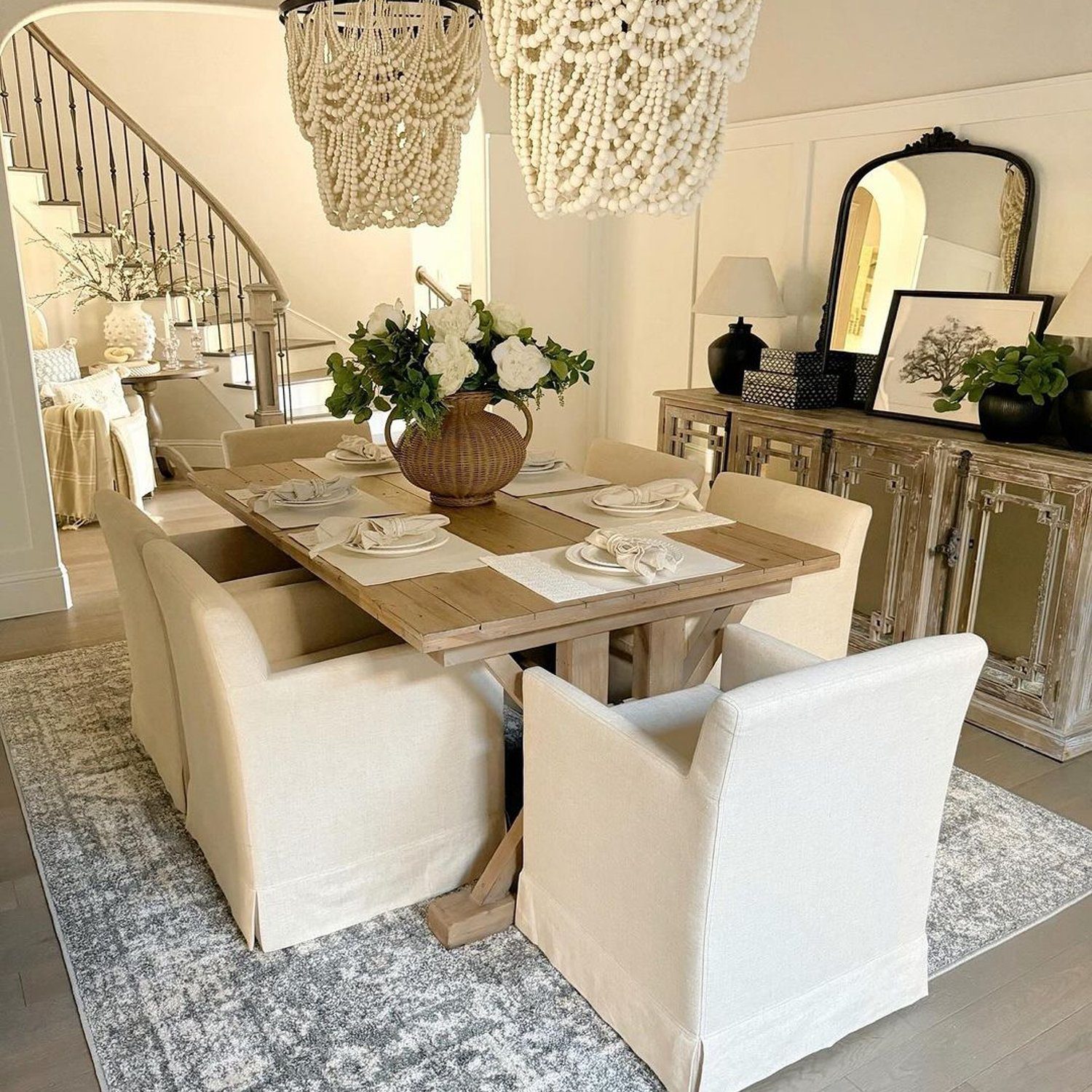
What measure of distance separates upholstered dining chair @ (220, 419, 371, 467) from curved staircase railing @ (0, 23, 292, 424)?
2654 millimetres

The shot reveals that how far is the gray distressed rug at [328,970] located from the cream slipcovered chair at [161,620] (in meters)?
0.21

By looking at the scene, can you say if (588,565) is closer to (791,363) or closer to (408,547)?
(408,547)

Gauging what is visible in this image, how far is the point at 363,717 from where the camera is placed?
225 centimetres

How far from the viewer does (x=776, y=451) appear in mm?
4043

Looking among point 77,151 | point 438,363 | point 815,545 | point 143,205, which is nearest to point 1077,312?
point 815,545

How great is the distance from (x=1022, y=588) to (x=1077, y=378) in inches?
26.1

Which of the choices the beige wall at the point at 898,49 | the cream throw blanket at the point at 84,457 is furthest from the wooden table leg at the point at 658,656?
the cream throw blanket at the point at 84,457

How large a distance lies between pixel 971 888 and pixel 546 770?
1.17 m

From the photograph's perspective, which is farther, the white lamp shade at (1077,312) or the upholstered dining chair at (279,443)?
the upholstered dining chair at (279,443)

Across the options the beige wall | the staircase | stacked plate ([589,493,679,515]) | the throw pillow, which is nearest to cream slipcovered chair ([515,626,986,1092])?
stacked plate ([589,493,679,515])

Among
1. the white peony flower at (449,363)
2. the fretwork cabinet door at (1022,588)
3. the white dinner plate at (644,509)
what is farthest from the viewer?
the fretwork cabinet door at (1022,588)

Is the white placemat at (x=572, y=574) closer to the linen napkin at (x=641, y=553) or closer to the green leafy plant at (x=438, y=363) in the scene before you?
the linen napkin at (x=641, y=553)

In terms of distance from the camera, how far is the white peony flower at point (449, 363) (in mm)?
2635

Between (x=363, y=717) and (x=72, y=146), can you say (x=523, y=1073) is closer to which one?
(x=363, y=717)
